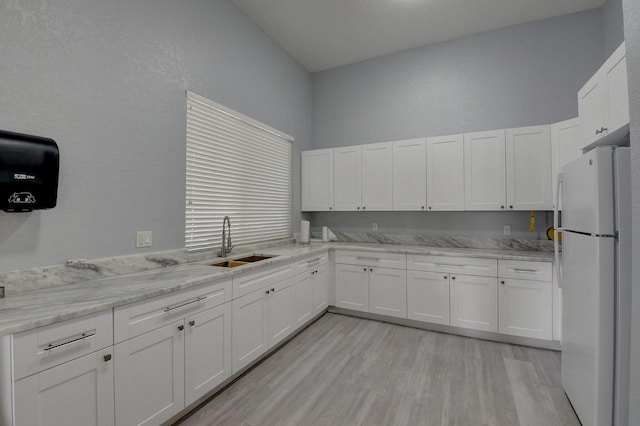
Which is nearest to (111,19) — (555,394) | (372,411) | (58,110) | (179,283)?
(58,110)

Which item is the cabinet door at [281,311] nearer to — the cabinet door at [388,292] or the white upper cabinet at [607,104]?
the cabinet door at [388,292]

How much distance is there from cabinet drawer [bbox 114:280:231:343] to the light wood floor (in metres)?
0.73

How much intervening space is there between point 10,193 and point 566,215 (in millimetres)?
3397

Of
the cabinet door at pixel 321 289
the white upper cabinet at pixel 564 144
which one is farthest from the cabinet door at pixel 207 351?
the white upper cabinet at pixel 564 144

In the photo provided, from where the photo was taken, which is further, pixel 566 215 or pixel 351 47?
pixel 351 47

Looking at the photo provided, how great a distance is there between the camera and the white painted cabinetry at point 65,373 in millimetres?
1148

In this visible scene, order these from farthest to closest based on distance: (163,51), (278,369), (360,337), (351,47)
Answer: (351,47), (360,337), (278,369), (163,51)

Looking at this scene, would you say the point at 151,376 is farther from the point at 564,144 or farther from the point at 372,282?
the point at 564,144

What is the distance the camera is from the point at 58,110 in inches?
67.1

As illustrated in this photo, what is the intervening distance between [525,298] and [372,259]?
1617 millimetres

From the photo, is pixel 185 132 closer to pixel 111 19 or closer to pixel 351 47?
pixel 111 19

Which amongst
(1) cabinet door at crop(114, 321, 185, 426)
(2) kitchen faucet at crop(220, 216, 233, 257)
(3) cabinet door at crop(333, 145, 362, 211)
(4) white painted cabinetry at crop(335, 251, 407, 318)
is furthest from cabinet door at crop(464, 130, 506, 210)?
(1) cabinet door at crop(114, 321, 185, 426)

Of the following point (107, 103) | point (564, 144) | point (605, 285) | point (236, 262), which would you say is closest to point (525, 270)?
point (564, 144)

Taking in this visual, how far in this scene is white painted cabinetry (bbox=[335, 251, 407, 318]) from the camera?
341 cm
